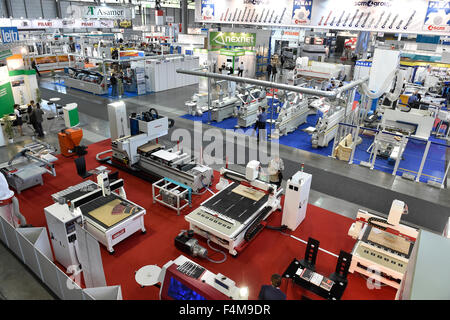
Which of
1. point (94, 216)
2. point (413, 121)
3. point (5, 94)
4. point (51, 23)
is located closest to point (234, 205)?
point (94, 216)

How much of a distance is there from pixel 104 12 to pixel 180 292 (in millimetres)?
24741

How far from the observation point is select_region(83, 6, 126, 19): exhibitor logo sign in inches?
901

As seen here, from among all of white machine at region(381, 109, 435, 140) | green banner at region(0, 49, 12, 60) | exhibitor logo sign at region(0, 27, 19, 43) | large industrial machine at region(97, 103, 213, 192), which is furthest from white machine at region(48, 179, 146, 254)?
white machine at region(381, 109, 435, 140)

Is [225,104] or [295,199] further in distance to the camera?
[225,104]

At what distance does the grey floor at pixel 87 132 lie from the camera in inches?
213

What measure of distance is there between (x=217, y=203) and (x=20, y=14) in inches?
1394

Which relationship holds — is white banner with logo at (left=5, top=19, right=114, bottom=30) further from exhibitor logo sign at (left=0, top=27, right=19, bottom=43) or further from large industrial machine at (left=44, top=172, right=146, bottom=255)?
large industrial machine at (left=44, top=172, right=146, bottom=255)

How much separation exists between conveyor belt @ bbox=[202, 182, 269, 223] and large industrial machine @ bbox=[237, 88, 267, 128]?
254 inches

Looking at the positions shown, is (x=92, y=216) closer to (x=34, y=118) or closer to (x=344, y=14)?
(x=34, y=118)

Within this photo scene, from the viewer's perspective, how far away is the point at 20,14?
31.2 metres

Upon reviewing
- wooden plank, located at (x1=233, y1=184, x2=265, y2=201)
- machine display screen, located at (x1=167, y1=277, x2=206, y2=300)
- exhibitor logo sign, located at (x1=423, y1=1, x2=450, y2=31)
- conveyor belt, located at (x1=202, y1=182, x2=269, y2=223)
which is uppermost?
exhibitor logo sign, located at (x1=423, y1=1, x2=450, y2=31)

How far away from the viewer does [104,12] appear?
2358 centimetres

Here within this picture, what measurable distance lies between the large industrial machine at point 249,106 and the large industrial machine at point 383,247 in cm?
756

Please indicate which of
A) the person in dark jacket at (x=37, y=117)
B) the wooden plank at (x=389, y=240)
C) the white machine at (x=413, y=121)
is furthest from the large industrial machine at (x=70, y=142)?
the white machine at (x=413, y=121)
